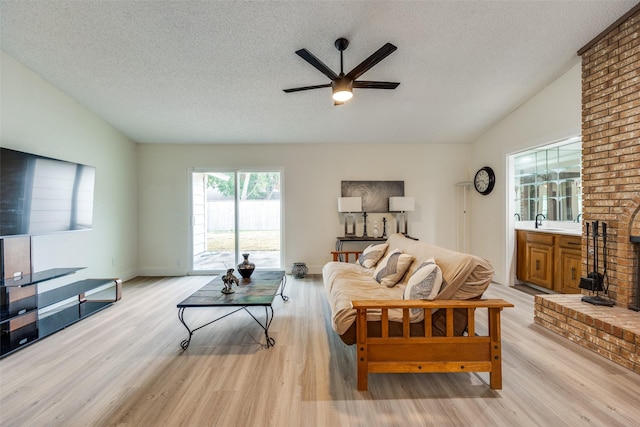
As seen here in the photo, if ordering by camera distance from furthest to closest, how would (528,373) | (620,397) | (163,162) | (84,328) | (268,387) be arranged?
1. (163,162)
2. (84,328)
3. (528,373)
4. (268,387)
5. (620,397)

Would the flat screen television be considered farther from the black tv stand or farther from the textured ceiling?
the textured ceiling

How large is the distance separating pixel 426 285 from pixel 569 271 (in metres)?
2.92

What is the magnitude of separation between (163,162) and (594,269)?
6350 millimetres

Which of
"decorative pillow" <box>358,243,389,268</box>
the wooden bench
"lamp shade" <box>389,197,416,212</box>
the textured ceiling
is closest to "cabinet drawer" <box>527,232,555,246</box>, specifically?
"lamp shade" <box>389,197,416,212</box>

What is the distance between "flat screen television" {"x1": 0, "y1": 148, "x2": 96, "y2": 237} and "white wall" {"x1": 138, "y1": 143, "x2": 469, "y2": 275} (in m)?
1.47

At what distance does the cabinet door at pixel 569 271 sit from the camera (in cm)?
337

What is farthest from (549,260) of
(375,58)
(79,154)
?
(79,154)

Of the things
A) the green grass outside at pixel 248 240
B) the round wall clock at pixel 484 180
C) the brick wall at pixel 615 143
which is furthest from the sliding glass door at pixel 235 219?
the brick wall at pixel 615 143

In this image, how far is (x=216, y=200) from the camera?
17.1ft

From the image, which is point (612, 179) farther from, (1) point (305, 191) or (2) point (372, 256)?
(1) point (305, 191)

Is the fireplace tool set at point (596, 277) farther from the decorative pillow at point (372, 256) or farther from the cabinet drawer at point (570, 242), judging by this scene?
the decorative pillow at point (372, 256)

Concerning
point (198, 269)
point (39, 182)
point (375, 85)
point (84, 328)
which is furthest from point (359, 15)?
point (198, 269)

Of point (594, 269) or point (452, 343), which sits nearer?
point (452, 343)

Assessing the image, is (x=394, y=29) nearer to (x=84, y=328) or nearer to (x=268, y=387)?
(x=268, y=387)
